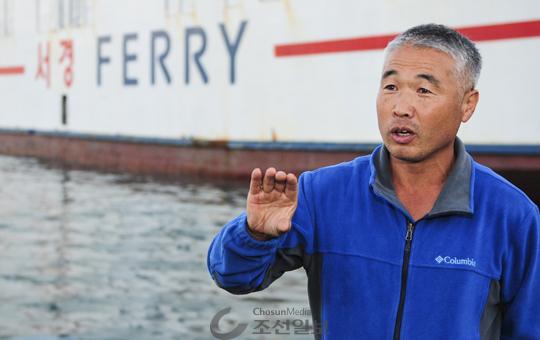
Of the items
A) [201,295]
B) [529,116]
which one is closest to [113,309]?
[201,295]

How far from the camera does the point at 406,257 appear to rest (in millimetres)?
1981

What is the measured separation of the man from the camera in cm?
197

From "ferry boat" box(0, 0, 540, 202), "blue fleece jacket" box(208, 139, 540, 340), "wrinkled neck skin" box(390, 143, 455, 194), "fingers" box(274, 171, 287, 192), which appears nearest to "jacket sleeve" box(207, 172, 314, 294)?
"blue fleece jacket" box(208, 139, 540, 340)

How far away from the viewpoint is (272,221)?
1964 millimetres

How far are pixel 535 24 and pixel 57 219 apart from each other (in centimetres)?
478

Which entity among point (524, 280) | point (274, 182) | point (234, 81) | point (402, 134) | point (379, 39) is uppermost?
point (379, 39)

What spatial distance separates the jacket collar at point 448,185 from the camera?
200 centimetres

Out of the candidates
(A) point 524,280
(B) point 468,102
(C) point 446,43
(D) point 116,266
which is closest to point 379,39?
(D) point 116,266

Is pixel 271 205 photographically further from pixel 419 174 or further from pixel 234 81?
pixel 234 81

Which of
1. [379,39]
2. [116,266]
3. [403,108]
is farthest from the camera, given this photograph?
[379,39]

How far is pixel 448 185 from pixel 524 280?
27cm

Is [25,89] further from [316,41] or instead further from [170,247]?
[170,247]

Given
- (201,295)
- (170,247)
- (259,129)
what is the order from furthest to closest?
(259,129), (170,247), (201,295)

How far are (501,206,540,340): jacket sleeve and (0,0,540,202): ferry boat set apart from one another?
21.2 ft
